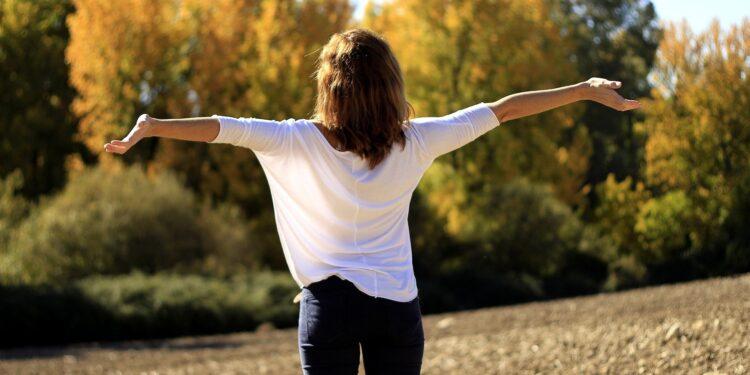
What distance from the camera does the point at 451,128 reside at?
3416 millimetres

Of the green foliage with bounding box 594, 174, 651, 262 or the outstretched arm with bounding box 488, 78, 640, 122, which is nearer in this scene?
the outstretched arm with bounding box 488, 78, 640, 122

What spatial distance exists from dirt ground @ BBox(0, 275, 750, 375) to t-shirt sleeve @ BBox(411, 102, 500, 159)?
4.26m

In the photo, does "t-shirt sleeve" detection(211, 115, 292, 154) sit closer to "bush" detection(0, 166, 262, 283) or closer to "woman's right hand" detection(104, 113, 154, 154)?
"woman's right hand" detection(104, 113, 154, 154)

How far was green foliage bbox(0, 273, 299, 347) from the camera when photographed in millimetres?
17562

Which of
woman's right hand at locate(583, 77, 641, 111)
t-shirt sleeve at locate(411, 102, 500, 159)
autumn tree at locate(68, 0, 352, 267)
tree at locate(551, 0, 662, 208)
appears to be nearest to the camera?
t-shirt sleeve at locate(411, 102, 500, 159)

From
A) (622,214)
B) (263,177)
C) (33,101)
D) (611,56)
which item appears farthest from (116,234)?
(611,56)

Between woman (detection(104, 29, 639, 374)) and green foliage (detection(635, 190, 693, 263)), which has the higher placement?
woman (detection(104, 29, 639, 374))

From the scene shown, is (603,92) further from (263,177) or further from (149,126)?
(263,177)

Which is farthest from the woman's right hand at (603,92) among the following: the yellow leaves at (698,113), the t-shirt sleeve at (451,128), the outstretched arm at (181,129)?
the yellow leaves at (698,113)

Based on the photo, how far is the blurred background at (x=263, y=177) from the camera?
20906mm

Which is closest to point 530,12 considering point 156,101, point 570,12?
point 570,12

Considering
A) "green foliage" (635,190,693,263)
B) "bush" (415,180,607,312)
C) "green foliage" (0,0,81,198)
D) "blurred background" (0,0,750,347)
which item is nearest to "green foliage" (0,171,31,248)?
"blurred background" (0,0,750,347)

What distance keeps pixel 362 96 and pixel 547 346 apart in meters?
6.51

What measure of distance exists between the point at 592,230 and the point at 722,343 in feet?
65.6
